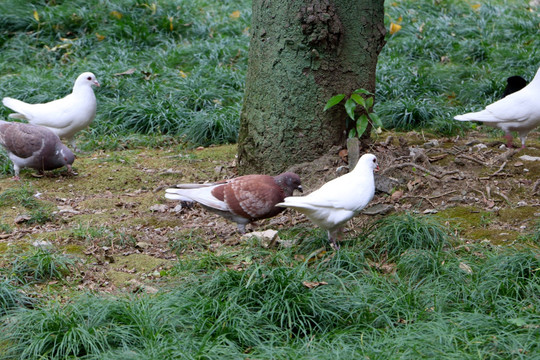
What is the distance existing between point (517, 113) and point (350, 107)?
1.98m

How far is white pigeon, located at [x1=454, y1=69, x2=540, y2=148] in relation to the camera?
626cm

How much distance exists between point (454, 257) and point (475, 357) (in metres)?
1.18

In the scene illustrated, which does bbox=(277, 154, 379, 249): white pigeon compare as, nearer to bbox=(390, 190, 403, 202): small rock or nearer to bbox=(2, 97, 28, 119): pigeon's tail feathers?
bbox=(390, 190, 403, 202): small rock

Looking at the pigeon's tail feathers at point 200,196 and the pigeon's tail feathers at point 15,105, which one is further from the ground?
the pigeon's tail feathers at point 15,105

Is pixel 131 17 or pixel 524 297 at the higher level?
pixel 131 17

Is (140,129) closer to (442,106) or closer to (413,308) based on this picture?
(442,106)

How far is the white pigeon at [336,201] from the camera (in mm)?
4188

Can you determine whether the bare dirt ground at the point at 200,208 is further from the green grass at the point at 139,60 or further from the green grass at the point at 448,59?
the green grass at the point at 139,60

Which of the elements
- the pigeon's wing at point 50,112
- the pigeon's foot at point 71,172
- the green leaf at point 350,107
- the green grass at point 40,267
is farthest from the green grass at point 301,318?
the pigeon's wing at point 50,112

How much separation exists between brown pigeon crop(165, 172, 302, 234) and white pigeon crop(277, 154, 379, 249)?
518 mm

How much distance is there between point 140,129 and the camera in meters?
7.82

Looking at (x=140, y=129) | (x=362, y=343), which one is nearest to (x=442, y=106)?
(x=140, y=129)

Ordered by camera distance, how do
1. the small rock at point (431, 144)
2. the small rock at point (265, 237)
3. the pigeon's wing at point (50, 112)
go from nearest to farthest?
the small rock at point (265, 237) < the small rock at point (431, 144) < the pigeon's wing at point (50, 112)

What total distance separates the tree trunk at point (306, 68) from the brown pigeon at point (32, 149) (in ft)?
6.80
